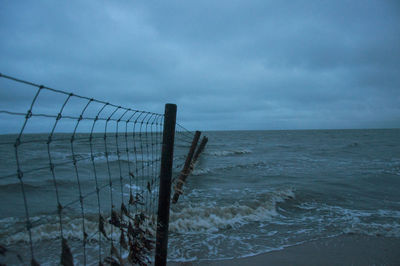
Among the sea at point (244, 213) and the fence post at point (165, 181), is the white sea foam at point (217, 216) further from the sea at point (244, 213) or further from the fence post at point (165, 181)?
the fence post at point (165, 181)

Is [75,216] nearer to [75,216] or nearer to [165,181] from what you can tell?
[75,216]

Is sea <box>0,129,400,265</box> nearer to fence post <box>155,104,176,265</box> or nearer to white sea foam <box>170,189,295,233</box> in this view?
white sea foam <box>170,189,295,233</box>

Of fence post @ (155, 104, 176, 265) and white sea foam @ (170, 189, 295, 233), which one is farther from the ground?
fence post @ (155, 104, 176, 265)

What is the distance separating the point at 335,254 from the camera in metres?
4.49

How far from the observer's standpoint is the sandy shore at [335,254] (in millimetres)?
4242

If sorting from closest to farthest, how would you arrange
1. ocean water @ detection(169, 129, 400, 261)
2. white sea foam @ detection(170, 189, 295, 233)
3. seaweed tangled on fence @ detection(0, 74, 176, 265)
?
seaweed tangled on fence @ detection(0, 74, 176, 265), ocean water @ detection(169, 129, 400, 261), white sea foam @ detection(170, 189, 295, 233)

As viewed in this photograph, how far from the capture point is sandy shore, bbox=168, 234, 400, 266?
424cm

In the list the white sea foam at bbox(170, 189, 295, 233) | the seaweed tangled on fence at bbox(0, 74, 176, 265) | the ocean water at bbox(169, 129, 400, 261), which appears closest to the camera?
the seaweed tangled on fence at bbox(0, 74, 176, 265)

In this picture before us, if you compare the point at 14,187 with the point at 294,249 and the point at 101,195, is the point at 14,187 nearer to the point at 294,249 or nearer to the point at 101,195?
the point at 101,195

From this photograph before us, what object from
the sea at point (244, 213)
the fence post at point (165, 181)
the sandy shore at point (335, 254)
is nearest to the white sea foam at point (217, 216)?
the sea at point (244, 213)

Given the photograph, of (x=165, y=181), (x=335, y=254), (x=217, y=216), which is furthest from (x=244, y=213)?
(x=165, y=181)

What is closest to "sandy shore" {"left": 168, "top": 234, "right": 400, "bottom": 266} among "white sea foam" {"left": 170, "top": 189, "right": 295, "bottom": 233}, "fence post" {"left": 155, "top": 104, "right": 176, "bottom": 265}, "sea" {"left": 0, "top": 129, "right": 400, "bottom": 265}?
"sea" {"left": 0, "top": 129, "right": 400, "bottom": 265}

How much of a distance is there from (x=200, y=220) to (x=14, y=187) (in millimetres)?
8200

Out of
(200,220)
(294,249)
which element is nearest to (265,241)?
(294,249)
